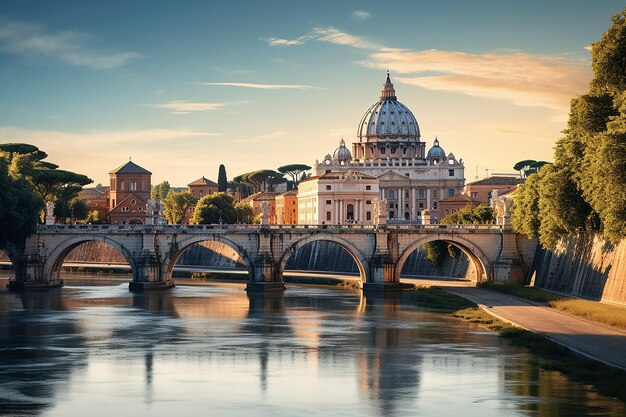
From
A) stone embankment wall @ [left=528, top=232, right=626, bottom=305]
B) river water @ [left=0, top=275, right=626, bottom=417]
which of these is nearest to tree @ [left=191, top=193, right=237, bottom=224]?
stone embankment wall @ [left=528, top=232, right=626, bottom=305]

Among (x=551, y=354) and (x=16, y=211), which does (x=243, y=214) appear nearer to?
(x=16, y=211)

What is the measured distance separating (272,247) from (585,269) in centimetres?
3255

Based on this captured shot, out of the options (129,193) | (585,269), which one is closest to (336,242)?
(585,269)

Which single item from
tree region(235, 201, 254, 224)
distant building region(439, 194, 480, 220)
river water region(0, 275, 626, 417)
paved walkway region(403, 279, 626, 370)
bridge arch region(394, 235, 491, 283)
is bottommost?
river water region(0, 275, 626, 417)

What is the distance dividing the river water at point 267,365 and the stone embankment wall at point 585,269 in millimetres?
8471

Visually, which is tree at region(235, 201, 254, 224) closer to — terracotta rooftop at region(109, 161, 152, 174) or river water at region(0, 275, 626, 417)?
terracotta rooftop at region(109, 161, 152, 174)

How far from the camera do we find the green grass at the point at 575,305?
62.0m

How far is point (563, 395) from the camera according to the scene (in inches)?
1818

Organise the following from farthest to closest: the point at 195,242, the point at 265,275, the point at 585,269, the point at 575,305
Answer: the point at 195,242 → the point at 265,275 → the point at 585,269 → the point at 575,305

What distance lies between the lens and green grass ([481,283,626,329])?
62.0 meters

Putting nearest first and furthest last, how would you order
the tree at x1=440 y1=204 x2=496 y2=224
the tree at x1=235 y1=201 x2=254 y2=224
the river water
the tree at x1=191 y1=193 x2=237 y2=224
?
the river water < the tree at x1=440 y1=204 x2=496 y2=224 < the tree at x1=191 y1=193 x2=237 y2=224 < the tree at x1=235 y1=201 x2=254 y2=224

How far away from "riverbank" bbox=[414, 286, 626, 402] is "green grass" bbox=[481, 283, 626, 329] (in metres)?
4.08

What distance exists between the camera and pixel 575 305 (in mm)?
70125

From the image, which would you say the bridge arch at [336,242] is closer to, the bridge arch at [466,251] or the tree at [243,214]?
the bridge arch at [466,251]
